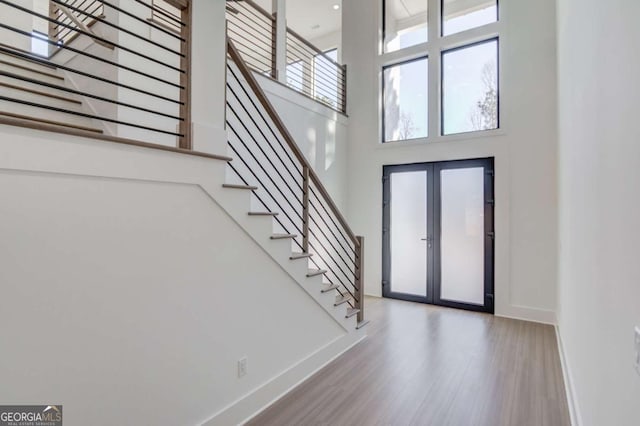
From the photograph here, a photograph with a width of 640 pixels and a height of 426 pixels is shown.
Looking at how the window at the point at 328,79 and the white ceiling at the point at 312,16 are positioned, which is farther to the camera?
the white ceiling at the point at 312,16

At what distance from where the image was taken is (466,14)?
16.9 feet

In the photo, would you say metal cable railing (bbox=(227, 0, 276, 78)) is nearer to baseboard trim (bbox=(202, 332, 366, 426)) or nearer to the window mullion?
the window mullion

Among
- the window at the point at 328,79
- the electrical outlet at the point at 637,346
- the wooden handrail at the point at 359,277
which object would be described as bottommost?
the wooden handrail at the point at 359,277

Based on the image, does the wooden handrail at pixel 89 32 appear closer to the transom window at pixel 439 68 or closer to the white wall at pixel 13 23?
the white wall at pixel 13 23

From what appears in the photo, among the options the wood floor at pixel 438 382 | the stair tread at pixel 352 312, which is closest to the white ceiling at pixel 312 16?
the stair tread at pixel 352 312

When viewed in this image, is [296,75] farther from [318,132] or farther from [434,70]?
[434,70]

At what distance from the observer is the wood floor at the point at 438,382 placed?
7.73 ft

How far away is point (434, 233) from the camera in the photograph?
5242mm

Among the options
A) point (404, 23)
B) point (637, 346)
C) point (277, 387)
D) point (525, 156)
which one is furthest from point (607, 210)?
point (404, 23)

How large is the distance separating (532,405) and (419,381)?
0.83 meters

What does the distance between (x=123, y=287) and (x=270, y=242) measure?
1.07 m

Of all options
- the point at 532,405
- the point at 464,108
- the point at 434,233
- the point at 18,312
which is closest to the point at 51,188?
the point at 18,312

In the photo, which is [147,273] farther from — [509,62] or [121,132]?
[509,62]

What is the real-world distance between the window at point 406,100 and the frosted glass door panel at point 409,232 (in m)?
0.74
